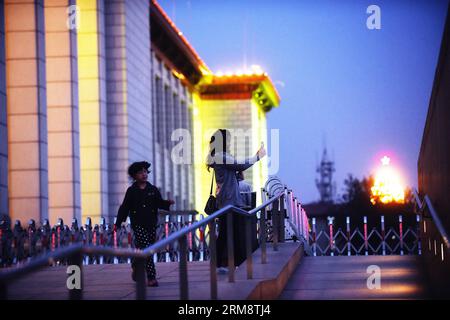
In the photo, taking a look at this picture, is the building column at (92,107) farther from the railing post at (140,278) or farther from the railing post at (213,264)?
the railing post at (140,278)

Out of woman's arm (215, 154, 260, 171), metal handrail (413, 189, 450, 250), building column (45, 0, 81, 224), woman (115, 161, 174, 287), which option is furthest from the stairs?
building column (45, 0, 81, 224)

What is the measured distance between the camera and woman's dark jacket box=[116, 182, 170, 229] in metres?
13.0

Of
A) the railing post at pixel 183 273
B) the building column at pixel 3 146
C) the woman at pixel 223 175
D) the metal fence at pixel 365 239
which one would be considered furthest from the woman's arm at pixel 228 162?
the building column at pixel 3 146

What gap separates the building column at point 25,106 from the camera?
85.9 feet

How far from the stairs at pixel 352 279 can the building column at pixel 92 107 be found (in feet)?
55.0

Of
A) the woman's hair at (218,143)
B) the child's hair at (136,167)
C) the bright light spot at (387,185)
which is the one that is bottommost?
the child's hair at (136,167)

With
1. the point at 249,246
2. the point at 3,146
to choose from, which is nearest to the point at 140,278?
the point at 249,246

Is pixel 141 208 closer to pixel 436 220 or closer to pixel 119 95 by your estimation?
pixel 436 220

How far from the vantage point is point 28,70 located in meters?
26.5

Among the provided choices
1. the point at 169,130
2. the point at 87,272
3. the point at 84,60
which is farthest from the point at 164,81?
the point at 87,272

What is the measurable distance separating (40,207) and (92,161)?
26.3 feet

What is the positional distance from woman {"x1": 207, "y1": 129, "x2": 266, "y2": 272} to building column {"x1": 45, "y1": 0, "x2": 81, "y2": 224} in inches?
686

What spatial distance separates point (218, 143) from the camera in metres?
13.1

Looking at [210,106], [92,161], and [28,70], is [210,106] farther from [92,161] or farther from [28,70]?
[28,70]
